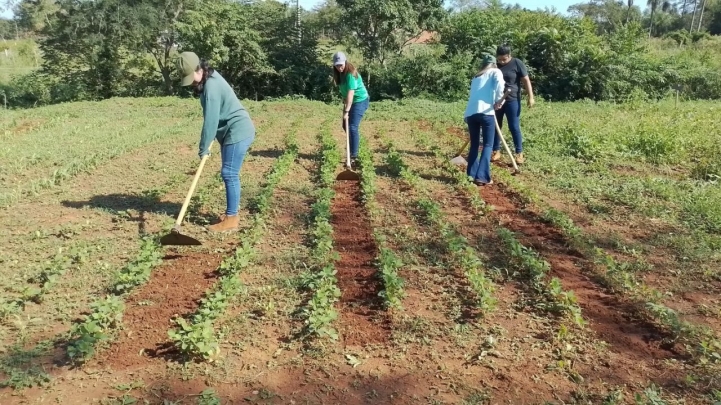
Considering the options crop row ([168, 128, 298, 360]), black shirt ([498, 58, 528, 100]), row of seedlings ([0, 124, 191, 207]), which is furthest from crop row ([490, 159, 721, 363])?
row of seedlings ([0, 124, 191, 207])

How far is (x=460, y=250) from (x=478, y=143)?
2.53 metres

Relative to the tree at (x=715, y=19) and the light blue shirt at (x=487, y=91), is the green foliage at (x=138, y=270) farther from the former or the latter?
the tree at (x=715, y=19)

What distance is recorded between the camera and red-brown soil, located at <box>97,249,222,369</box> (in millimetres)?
3545

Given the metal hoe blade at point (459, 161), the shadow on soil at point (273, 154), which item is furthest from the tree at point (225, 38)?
the metal hoe blade at point (459, 161)

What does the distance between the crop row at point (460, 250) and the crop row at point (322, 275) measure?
3.42 ft

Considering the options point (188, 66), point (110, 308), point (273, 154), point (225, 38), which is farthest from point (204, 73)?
point (225, 38)

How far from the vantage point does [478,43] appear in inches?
672

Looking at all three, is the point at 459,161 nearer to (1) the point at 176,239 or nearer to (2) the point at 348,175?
(2) the point at 348,175

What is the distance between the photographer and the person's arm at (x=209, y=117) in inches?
198

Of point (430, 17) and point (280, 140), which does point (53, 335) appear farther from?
point (430, 17)

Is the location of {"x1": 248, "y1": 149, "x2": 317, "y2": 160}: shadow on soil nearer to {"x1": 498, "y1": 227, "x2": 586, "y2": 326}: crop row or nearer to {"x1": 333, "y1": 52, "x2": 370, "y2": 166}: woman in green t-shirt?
{"x1": 333, "y1": 52, "x2": 370, "y2": 166}: woman in green t-shirt

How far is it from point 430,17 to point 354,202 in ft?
40.2

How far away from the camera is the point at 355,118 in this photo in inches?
301

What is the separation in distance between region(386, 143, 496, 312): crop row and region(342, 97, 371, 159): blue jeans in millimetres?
1158
